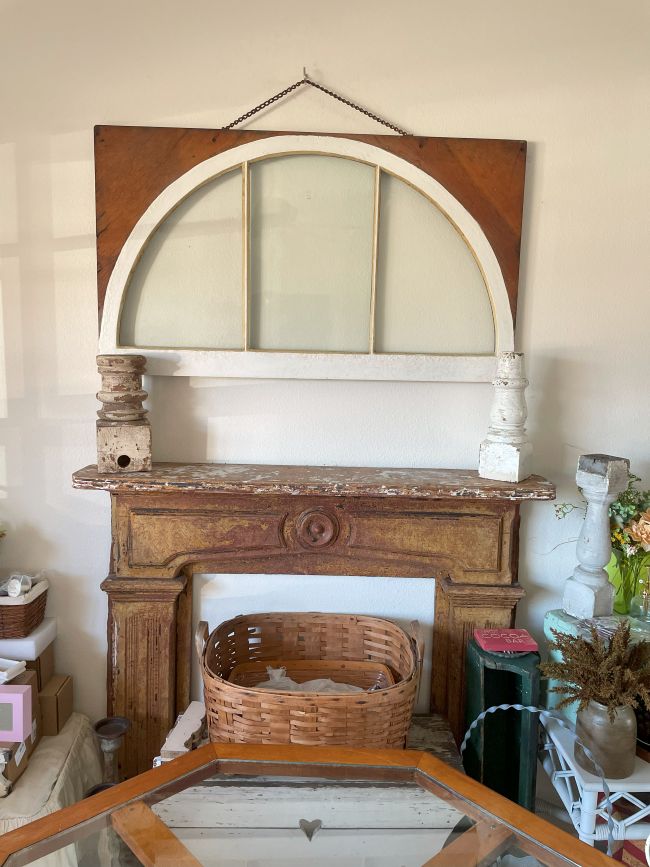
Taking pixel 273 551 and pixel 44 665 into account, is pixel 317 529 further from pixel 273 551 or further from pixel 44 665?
pixel 44 665

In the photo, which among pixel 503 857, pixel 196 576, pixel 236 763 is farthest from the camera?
pixel 196 576

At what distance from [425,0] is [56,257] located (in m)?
1.61

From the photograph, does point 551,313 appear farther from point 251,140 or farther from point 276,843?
point 276,843

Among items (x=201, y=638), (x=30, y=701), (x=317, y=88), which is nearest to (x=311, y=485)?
(x=201, y=638)

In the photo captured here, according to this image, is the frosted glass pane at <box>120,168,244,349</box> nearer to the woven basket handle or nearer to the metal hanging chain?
the metal hanging chain

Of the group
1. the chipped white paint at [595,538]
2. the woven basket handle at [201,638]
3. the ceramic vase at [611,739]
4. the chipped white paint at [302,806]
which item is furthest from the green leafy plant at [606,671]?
the woven basket handle at [201,638]

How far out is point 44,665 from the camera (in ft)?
8.79

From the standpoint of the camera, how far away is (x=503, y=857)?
147 centimetres

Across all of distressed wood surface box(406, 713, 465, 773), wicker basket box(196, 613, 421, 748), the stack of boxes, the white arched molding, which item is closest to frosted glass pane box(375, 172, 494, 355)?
the white arched molding

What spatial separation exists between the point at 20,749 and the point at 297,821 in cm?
131

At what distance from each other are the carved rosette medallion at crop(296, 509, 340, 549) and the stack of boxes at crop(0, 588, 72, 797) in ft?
3.39

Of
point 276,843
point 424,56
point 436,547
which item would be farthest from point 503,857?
point 424,56

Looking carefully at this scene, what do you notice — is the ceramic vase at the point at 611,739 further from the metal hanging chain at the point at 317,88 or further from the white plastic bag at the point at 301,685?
the metal hanging chain at the point at 317,88

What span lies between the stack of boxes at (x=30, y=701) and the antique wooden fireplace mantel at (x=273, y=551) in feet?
0.64
